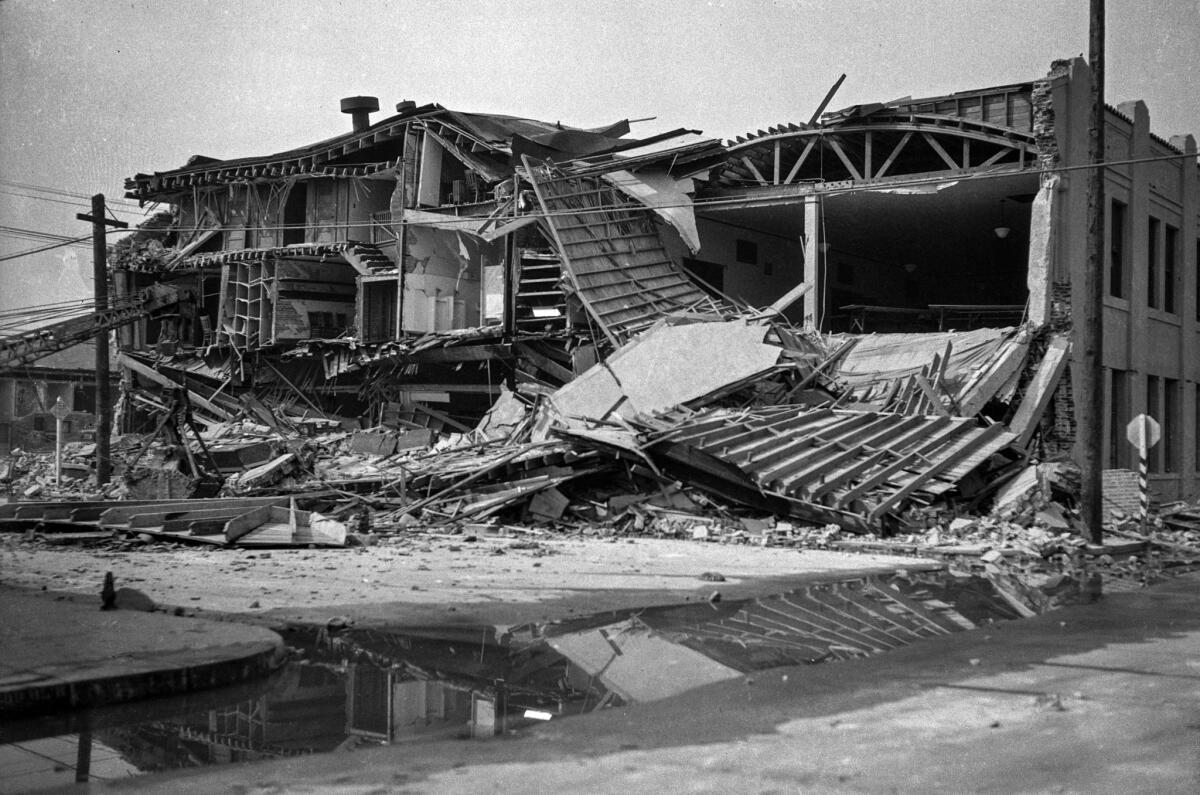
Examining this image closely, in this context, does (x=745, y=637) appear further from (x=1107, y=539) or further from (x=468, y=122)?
(x=468, y=122)

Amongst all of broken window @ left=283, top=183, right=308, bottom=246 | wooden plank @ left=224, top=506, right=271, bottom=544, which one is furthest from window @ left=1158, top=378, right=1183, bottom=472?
broken window @ left=283, top=183, right=308, bottom=246

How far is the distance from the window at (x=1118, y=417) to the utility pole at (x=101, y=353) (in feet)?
79.5

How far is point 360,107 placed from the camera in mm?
41531

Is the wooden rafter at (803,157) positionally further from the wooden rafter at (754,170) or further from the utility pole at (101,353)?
the utility pole at (101,353)

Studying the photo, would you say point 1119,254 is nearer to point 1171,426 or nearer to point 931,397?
point 1171,426

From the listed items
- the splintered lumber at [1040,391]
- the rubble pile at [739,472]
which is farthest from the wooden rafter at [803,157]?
the splintered lumber at [1040,391]

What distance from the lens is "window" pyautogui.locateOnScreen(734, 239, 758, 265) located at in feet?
106

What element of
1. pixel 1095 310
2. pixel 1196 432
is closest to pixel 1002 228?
pixel 1196 432

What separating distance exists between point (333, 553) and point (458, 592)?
153 inches

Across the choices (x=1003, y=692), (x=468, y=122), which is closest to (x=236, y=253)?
(x=468, y=122)

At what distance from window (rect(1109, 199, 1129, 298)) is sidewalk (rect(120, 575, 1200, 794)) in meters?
21.8

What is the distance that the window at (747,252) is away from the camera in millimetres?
32219

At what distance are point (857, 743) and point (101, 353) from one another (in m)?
26.6

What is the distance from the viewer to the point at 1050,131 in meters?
24.4
